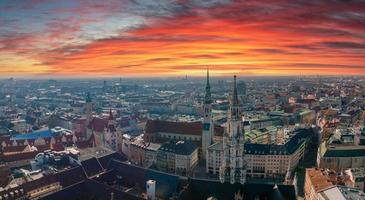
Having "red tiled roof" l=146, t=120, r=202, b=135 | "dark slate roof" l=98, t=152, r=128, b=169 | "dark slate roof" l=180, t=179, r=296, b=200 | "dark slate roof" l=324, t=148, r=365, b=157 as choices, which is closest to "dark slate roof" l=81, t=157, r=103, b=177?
"dark slate roof" l=98, t=152, r=128, b=169

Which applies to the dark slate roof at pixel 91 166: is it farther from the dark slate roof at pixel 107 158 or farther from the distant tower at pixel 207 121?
the distant tower at pixel 207 121

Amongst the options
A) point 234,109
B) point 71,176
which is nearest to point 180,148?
point 234,109

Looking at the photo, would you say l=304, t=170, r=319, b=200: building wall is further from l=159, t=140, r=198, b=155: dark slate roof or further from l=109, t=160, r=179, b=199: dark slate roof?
l=159, t=140, r=198, b=155: dark slate roof

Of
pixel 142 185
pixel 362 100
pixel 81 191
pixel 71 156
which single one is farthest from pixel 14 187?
pixel 362 100

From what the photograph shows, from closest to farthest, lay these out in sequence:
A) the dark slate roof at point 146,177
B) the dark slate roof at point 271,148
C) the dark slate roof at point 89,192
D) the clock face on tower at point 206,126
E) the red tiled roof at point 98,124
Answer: the dark slate roof at point 89,192, the dark slate roof at point 146,177, the dark slate roof at point 271,148, the clock face on tower at point 206,126, the red tiled roof at point 98,124

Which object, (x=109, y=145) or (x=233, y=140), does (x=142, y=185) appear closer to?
(x=233, y=140)

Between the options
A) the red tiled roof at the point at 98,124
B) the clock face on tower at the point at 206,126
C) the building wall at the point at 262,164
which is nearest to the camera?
the building wall at the point at 262,164

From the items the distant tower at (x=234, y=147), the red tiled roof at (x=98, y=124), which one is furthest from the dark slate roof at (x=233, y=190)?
the red tiled roof at (x=98, y=124)
